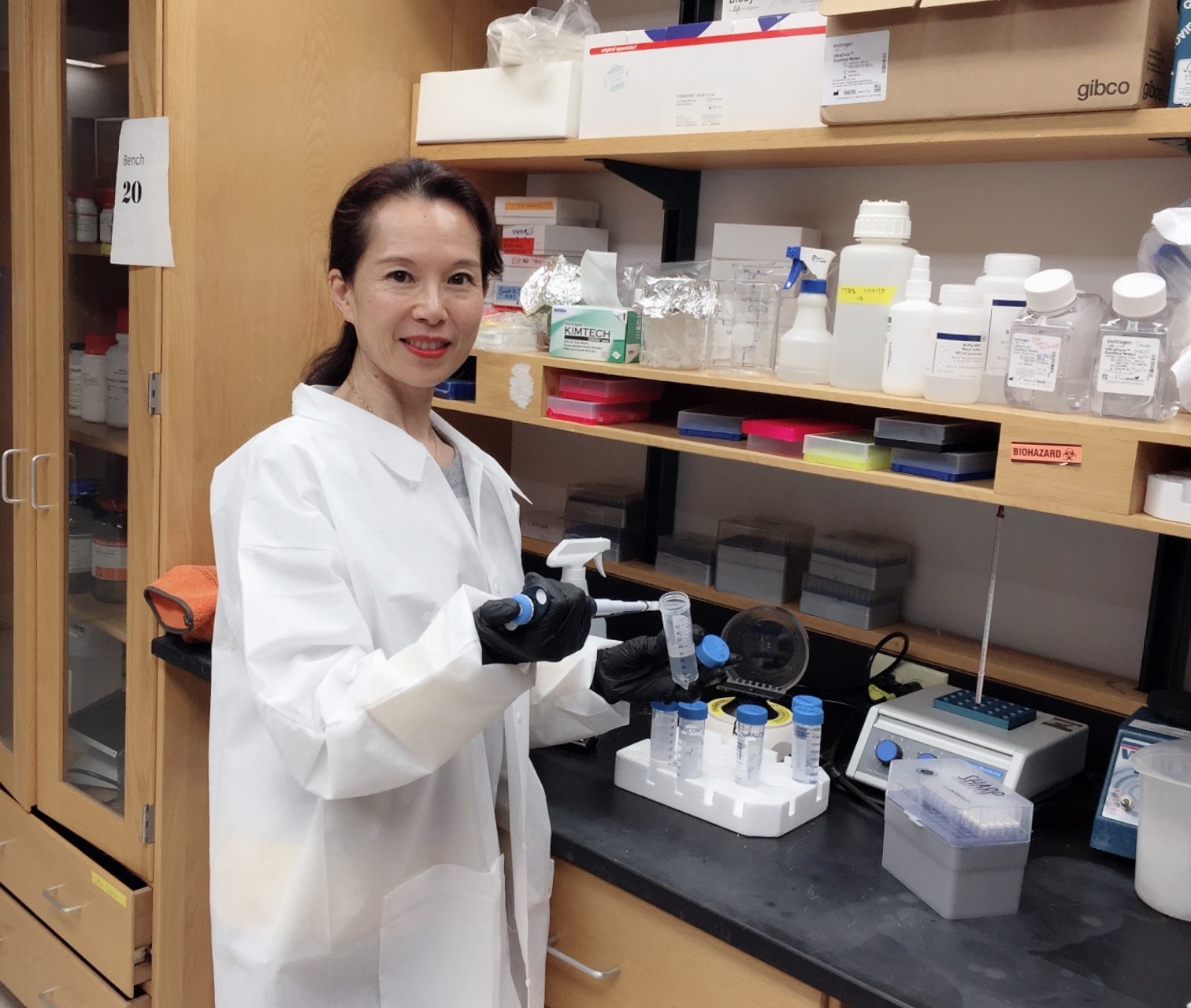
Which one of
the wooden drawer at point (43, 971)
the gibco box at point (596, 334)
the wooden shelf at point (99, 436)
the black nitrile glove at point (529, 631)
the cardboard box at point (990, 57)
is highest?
the cardboard box at point (990, 57)

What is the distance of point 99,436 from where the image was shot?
209 cm

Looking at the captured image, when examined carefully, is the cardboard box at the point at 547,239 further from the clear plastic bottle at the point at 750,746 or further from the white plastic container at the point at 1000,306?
the clear plastic bottle at the point at 750,746

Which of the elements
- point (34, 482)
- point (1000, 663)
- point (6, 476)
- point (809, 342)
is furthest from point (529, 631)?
point (6, 476)

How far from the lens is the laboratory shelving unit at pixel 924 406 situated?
4.25 ft

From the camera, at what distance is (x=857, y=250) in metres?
1.55

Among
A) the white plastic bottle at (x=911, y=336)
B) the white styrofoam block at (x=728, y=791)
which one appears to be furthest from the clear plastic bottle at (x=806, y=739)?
the white plastic bottle at (x=911, y=336)

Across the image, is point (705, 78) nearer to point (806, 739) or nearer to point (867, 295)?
point (867, 295)

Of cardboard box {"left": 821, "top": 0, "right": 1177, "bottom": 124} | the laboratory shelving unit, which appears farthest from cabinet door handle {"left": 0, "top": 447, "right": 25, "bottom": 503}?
cardboard box {"left": 821, "top": 0, "right": 1177, "bottom": 124}

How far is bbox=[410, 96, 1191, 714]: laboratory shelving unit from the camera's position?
1294mm

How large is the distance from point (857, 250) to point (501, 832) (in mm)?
936

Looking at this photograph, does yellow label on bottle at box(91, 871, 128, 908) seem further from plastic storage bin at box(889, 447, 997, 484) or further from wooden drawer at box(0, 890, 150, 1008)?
plastic storage bin at box(889, 447, 997, 484)

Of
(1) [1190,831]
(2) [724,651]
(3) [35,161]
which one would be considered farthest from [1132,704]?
(3) [35,161]

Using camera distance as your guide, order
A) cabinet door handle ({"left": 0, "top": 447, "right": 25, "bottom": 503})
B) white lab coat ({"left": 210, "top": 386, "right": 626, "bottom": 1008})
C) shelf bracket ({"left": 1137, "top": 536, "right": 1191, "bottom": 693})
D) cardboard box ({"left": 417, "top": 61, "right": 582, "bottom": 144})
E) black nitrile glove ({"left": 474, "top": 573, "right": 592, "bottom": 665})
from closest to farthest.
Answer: black nitrile glove ({"left": 474, "top": 573, "right": 592, "bottom": 665}) → white lab coat ({"left": 210, "top": 386, "right": 626, "bottom": 1008}) → shelf bracket ({"left": 1137, "top": 536, "right": 1191, "bottom": 693}) → cardboard box ({"left": 417, "top": 61, "right": 582, "bottom": 144}) → cabinet door handle ({"left": 0, "top": 447, "right": 25, "bottom": 503})

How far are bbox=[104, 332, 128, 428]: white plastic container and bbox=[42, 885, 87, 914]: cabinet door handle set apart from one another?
0.93m
